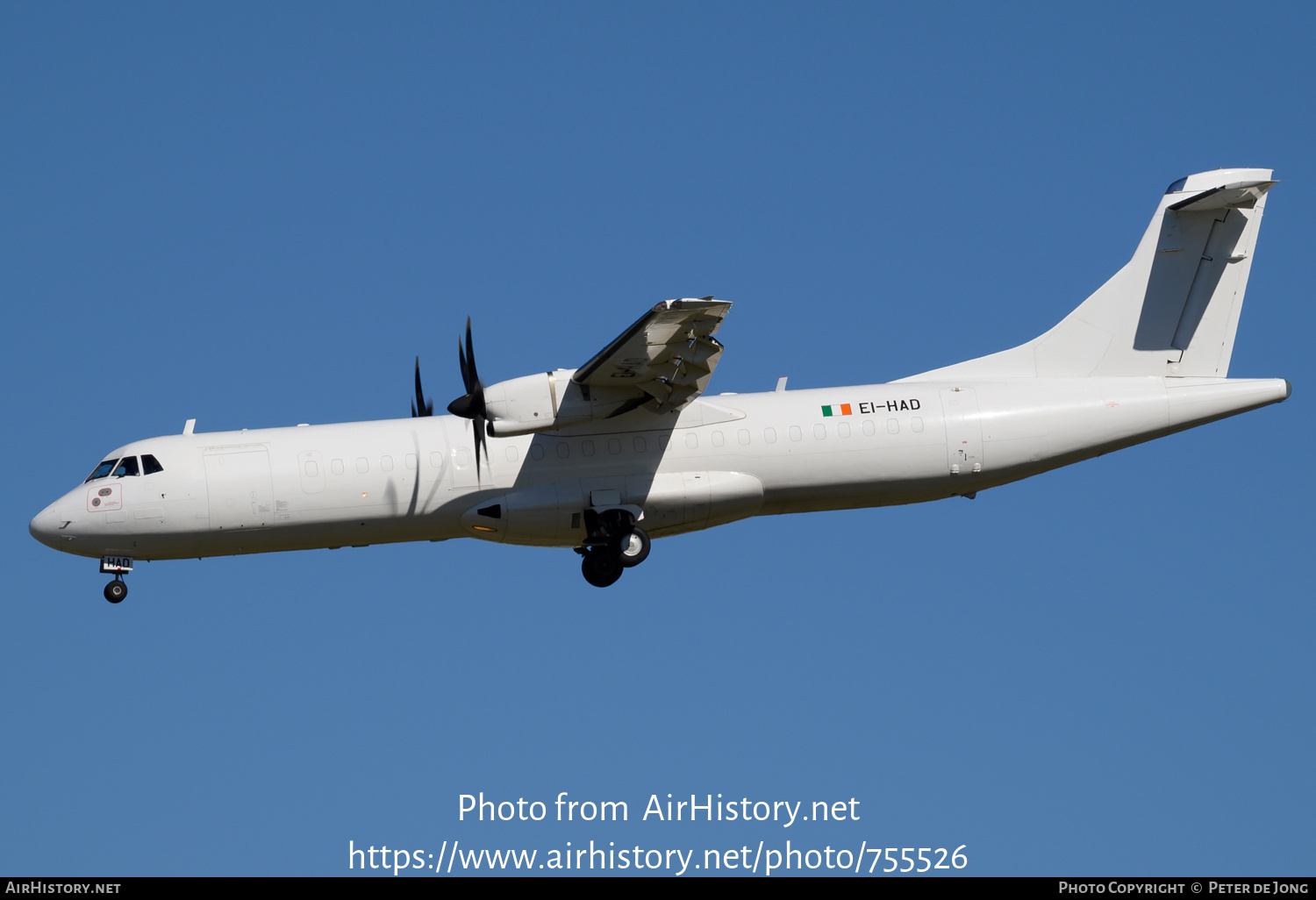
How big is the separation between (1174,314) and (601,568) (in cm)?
1158

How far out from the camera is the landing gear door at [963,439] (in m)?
23.6

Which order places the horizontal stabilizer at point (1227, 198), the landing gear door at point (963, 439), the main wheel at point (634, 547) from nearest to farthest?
the main wheel at point (634, 547)
the landing gear door at point (963, 439)
the horizontal stabilizer at point (1227, 198)

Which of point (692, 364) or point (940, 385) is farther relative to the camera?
point (940, 385)

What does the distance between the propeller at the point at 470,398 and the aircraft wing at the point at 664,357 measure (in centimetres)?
154

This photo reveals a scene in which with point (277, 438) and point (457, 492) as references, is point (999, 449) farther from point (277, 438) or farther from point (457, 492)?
point (277, 438)

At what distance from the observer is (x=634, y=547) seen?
23.2m

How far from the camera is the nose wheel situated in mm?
23281

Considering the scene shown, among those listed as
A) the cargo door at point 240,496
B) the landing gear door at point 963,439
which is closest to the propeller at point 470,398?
the cargo door at point 240,496

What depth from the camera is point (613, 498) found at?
23.2 metres

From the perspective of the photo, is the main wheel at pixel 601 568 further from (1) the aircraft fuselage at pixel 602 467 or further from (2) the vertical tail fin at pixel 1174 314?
(2) the vertical tail fin at pixel 1174 314

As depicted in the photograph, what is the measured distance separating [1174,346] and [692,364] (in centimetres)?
942

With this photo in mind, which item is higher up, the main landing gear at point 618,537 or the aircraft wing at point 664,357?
the aircraft wing at point 664,357
